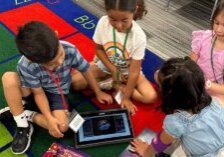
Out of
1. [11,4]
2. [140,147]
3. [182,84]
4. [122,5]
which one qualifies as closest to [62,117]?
[140,147]

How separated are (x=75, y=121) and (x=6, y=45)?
73 cm

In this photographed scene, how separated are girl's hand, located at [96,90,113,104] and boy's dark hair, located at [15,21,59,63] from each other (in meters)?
0.47

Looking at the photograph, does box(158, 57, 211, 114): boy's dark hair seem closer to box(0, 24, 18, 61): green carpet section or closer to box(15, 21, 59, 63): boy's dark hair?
box(15, 21, 59, 63): boy's dark hair

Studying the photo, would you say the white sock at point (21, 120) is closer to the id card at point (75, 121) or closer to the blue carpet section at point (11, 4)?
the id card at point (75, 121)

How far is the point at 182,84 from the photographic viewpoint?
97cm

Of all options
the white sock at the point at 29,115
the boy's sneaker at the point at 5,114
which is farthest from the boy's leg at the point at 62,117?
the boy's sneaker at the point at 5,114

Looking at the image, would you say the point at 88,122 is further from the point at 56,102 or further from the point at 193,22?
the point at 193,22

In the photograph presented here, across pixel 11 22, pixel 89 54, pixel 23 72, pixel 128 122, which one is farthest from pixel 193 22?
pixel 23 72

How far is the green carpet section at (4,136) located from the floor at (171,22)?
98cm

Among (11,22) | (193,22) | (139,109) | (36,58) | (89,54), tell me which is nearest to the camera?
(36,58)

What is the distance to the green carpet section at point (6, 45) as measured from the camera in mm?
1829

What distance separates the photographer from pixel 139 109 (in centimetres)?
162

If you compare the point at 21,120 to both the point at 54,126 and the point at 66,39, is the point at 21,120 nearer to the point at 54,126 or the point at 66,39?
the point at 54,126

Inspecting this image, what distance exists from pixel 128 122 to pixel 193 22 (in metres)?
1.09
